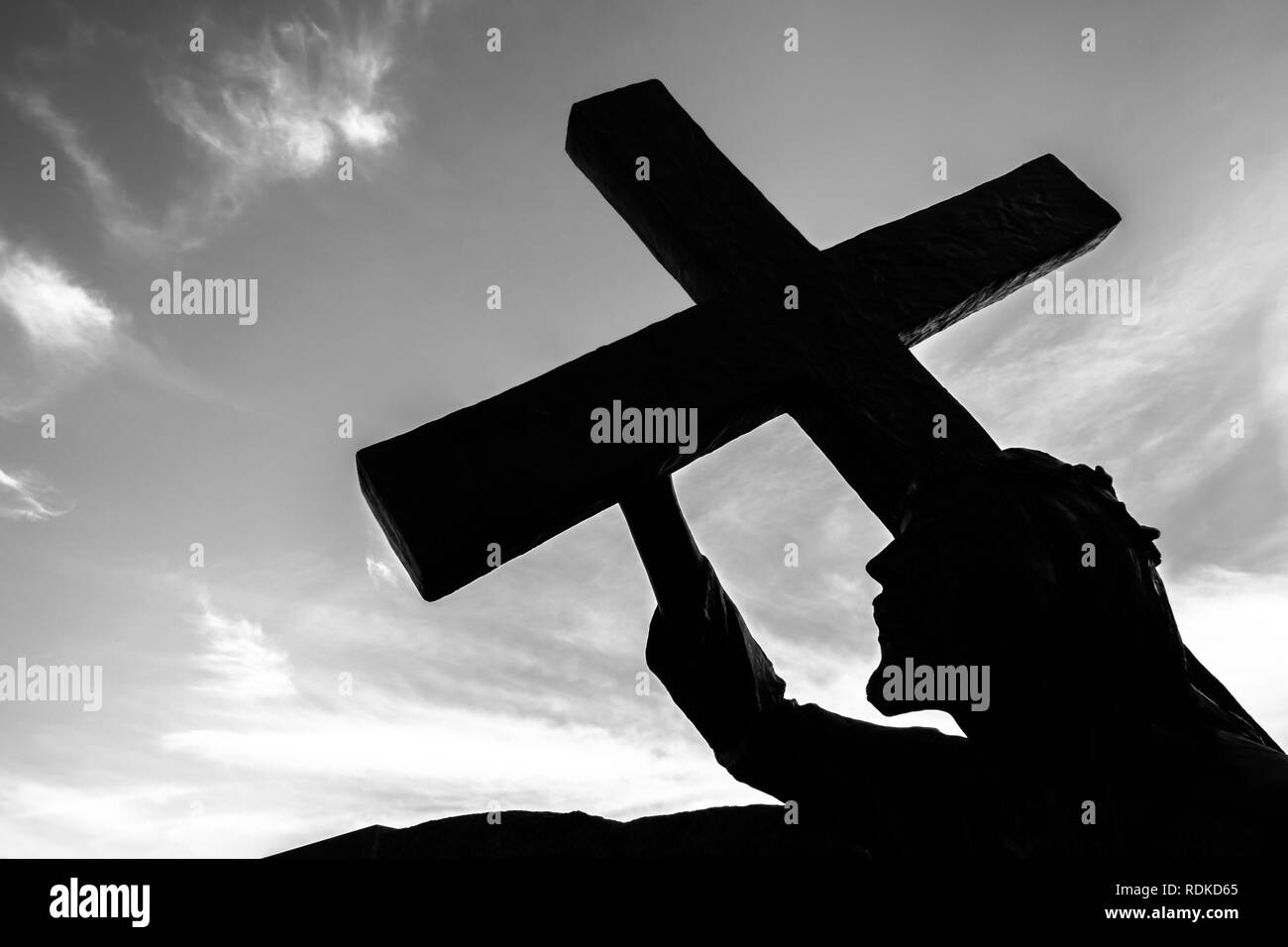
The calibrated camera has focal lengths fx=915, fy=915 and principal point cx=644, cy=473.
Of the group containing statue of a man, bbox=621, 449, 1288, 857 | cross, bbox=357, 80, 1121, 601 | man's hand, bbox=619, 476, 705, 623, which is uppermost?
cross, bbox=357, 80, 1121, 601

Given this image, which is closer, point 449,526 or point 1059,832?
point 1059,832

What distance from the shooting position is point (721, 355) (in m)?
2.36

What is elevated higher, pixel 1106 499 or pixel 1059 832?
pixel 1106 499

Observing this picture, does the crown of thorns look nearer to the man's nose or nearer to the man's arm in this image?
the man's nose

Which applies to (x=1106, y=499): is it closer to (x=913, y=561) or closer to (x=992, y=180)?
(x=913, y=561)

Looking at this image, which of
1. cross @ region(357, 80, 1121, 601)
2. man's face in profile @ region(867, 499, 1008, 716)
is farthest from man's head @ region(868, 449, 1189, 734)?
cross @ region(357, 80, 1121, 601)

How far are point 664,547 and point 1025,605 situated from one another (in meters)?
0.89

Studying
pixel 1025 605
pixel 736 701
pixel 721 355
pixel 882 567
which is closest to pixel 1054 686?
pixel 1025 605

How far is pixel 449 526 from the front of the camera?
198 centimetres

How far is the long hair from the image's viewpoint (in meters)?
1.56
